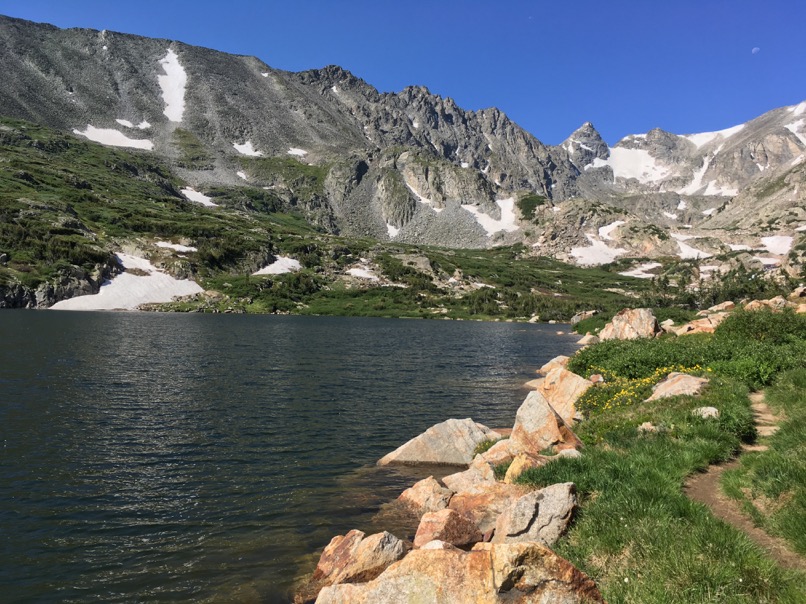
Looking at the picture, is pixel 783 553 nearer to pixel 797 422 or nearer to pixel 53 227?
pixel 797 422

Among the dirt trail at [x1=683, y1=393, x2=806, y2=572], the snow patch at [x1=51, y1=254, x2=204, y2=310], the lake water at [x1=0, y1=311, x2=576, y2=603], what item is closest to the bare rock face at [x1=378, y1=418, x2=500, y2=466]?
the lake water at [x1=0, y1=311, x2=576, y2=603]

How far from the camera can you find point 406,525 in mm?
17391

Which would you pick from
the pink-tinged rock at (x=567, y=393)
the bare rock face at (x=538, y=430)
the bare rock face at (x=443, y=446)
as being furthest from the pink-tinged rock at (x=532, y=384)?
the bare rock face at (x=538, y=430)

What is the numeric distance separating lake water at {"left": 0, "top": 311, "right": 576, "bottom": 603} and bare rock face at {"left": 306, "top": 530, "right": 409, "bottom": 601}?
0.95m

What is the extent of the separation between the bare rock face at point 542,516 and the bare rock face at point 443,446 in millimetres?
13105

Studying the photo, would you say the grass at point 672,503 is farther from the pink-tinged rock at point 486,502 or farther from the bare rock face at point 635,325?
the bare rock face at point 635,325

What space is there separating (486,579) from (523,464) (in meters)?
7.90

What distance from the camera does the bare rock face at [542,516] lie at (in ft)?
35.9

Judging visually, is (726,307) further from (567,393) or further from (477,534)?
(477,534)

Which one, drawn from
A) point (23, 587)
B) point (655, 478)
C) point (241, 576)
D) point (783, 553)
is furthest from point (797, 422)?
point (23, 587)

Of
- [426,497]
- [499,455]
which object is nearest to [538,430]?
[499,455]

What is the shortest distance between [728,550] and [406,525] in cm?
1165

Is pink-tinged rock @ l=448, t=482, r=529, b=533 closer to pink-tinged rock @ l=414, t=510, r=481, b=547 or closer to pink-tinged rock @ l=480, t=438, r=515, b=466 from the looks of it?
pink-tinged rock @ l=414, t=510, r=481, b=547

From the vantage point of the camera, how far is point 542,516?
11250 millimetres
